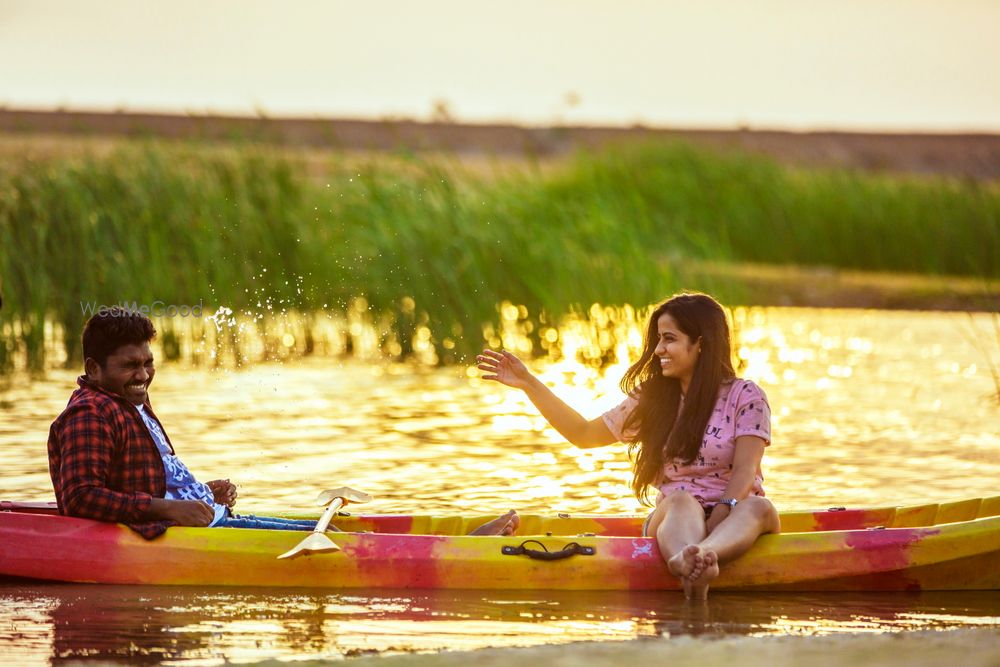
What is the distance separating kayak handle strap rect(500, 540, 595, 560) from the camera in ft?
18.5

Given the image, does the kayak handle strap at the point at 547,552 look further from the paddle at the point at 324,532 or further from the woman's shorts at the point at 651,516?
the paddle at the point at 324,532

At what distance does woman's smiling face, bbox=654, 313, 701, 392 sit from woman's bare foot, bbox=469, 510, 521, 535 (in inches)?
37.3

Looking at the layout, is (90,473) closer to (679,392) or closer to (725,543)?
(679,392)

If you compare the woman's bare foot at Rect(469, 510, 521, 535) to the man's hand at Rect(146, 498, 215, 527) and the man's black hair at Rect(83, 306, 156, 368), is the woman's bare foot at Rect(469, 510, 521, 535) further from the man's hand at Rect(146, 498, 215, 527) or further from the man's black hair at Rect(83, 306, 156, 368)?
the man's black hair at Rect(83, 306, 156, 368)

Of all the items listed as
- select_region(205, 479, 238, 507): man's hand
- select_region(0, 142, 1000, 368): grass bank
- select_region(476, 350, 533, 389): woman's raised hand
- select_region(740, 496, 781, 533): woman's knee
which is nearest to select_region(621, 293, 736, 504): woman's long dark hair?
select_region(740, 496, 781, 533): woman's knee

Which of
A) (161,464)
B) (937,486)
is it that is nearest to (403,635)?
(161,464)

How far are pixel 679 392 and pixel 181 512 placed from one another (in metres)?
1.88

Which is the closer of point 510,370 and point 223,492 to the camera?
point 510,370

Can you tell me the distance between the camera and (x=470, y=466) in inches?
339

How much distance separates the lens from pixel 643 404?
5.77 meters

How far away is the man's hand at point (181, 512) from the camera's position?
18.7ft

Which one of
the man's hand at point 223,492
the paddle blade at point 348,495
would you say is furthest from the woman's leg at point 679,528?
the man's hand at point 223,492

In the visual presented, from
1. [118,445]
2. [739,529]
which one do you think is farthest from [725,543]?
[118,445]

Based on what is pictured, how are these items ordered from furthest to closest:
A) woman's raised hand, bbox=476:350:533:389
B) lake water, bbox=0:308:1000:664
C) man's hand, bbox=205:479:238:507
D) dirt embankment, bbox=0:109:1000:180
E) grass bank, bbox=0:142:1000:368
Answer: dirt embankment, bbox=0:109:1000:180
grass bank, bbox=0:142:1000:368
man's hand, bbox=205:479:238:507
woman's raised hand, bbox=476:350:533:389
lake water, bbox=0:308:1000:664
